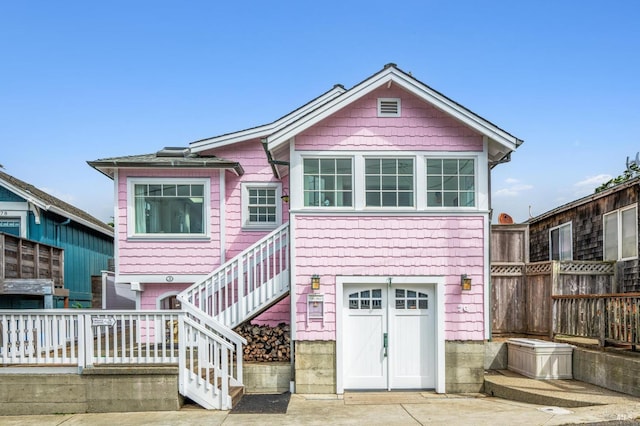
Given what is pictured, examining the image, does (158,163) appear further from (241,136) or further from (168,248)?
(241,136)

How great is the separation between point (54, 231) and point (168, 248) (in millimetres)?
6597

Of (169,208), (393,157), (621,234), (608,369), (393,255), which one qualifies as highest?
(393,157)

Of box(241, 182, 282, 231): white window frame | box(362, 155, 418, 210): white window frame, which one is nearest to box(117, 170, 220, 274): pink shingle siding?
box(241, 182, 282, 231): white window frame

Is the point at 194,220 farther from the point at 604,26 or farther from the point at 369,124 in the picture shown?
the point at 604,26

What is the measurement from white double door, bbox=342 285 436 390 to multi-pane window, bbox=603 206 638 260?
18.1ft

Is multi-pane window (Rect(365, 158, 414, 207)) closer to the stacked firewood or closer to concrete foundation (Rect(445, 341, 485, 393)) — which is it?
concrete foundation (Rect(445, 341, 485, 393))

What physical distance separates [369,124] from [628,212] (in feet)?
22.5

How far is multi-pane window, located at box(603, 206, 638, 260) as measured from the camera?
42.7ft

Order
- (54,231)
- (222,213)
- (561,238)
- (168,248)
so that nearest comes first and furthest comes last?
(168,248), (222,213), (561,238), (54,231)

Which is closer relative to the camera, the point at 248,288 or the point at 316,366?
the point at 316,366

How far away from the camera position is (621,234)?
13562mm

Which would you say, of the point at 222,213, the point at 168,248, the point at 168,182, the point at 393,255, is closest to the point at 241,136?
the point at 222,213

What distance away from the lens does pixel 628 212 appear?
13.3 meters

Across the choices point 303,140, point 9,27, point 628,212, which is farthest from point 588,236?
point 9,27
